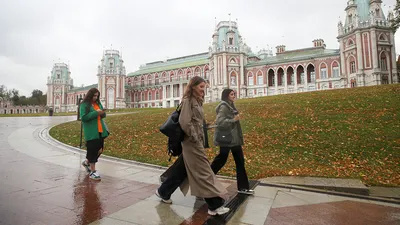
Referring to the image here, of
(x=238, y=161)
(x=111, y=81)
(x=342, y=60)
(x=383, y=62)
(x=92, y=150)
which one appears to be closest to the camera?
(x=238, y=161)

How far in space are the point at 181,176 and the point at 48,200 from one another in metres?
2.15

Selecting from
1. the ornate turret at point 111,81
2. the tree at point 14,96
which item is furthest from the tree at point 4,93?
the ornate turret at point 111,81

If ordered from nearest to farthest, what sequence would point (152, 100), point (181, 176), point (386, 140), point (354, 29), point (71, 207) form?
point (71, 207) → point (181, 176) → point (386, 140) → point (354, 29) → point (152, 100)

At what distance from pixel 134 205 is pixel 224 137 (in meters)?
1.85

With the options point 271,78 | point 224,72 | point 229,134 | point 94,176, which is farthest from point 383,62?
point 94,176

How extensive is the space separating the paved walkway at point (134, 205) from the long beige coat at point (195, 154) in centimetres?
39

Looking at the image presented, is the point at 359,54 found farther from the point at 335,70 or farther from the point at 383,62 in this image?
the point at 335,70

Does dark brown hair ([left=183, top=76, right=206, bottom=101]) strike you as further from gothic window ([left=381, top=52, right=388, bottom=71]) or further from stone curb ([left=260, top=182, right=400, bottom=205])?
gothic window ([left=381, top=52, right=388, bottom=71])

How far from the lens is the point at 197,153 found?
357cm

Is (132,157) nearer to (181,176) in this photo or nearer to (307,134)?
(181,176)

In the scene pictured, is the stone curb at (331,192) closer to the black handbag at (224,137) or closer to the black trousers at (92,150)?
the black handbag at (224,137)

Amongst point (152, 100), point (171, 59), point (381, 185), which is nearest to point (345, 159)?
point (381, 185)

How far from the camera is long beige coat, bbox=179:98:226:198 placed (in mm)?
3473

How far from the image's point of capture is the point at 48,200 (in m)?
3.83
